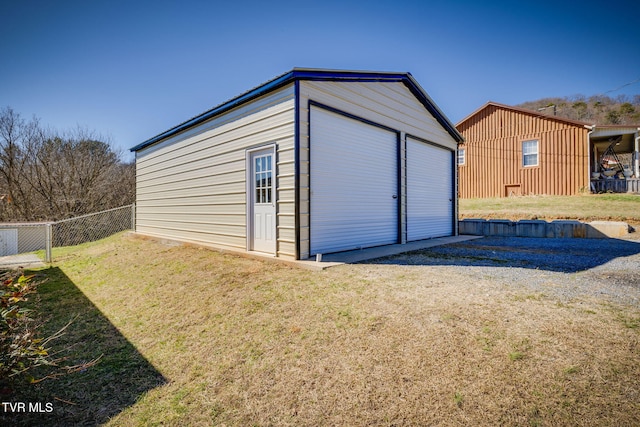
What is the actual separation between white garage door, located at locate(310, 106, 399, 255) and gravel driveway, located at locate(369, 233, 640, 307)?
3.44 ft

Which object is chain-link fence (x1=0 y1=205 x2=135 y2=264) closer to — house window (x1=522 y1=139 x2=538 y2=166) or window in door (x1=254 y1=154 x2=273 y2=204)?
window in door (x1=254 y1=154 x2=273 y2=204)

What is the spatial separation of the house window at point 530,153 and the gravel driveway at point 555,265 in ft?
30.3

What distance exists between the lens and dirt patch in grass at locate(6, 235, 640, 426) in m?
1.91

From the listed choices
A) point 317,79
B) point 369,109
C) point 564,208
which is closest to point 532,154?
point 564,208

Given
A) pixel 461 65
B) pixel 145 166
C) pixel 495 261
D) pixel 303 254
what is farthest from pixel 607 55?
pixel 145 166

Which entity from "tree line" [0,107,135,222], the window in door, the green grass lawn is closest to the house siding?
the green grass lawn

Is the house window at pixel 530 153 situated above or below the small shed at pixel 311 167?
above

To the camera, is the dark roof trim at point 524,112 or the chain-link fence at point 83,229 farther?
the dark roof trim at point 524,112

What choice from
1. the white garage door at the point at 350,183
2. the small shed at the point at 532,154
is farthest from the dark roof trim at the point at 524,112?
the white garage door at the point at 350,183

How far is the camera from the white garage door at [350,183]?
19.0 feet

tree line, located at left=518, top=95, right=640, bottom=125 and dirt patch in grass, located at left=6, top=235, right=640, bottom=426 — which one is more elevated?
tree line, located at left=518, top=95, right=640, bottom=125

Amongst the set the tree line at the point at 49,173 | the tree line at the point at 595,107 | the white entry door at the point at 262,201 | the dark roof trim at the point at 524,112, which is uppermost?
the tree line at the point at 595,107

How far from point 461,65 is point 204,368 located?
14570mm

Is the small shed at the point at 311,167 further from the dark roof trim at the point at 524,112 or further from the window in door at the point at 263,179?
the dark roof trim at the point at 524,112
